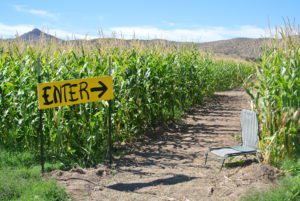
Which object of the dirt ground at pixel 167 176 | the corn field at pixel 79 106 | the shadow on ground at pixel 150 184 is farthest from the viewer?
the corn field at pixel 79 106

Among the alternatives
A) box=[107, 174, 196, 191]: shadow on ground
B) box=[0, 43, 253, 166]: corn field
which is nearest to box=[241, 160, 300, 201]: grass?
box=[107, 174, 196, 191]: shadow on ground

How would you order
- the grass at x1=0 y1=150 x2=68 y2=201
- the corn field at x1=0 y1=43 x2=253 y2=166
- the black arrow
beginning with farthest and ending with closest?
the corn field at x1=0 y1=43 x2=253 y2=166
the black arrow
the grass at x1=0 y1=150 x2=68 y2=201

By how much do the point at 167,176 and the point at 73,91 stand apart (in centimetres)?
201

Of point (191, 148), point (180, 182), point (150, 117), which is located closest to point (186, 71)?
point (150, 117)

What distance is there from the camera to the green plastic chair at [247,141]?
20.9 feet

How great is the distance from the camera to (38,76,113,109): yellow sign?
6156 mm

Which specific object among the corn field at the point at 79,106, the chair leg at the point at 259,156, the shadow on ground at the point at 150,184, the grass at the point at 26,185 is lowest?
the shadow on ground at the point at 150,184

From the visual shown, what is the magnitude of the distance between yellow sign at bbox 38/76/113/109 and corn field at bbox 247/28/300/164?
2418 mm

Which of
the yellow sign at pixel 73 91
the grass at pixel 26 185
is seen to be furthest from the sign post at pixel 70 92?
the grass at pixel 26 185

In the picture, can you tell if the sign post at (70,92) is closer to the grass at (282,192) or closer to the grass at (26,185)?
the grass at (26,185)

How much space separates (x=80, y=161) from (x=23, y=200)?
190 cm

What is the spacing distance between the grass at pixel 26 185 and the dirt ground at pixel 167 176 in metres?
0.27

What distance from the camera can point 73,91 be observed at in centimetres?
636

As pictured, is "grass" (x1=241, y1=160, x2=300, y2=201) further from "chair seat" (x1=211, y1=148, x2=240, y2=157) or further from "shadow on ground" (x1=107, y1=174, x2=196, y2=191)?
"shadow on ground" (x1=107, y1=174, x2=196, y2=191)
